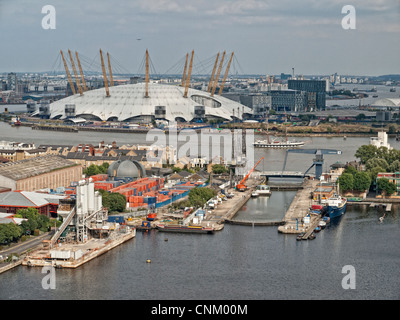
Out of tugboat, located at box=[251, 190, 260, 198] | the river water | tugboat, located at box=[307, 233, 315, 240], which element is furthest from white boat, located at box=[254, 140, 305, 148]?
tugboat, located at box=[307, 233, 315, 240]

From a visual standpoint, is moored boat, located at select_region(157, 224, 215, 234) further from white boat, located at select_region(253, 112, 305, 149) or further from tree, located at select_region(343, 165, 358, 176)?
white boat, located at select_region(253, 112, 305, 149)

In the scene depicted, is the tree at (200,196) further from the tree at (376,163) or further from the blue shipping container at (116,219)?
the tree at (376,163)

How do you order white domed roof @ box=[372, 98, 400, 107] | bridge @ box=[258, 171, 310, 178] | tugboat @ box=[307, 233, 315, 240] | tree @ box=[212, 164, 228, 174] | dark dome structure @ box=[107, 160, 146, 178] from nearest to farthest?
tugboat @ box=[307, 233, 315, 240] → dark dome structure @ box=[107, 160, 146, 178] → bridge @ box=[258, 171, 310, 178] → tree @ box=[212, 164, 228, 174] → white domed roof @ box=[372, 98, 400, 107]

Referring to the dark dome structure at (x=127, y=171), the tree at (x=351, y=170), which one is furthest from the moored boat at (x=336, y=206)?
the dark dome structure at (x=127, y=171)

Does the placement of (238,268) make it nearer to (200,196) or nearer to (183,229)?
(183,229)

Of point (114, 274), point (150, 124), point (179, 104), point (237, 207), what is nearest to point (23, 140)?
point (150, 124)

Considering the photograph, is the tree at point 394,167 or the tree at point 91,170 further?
the tree at point 394,167
